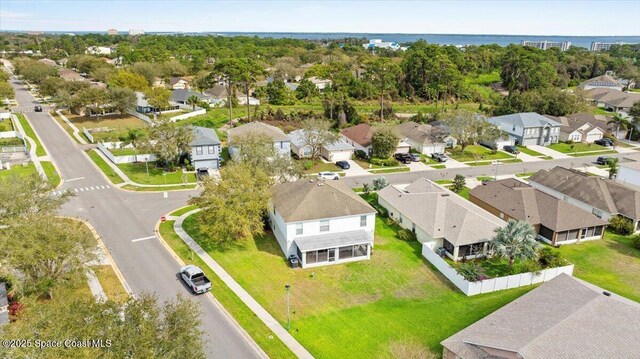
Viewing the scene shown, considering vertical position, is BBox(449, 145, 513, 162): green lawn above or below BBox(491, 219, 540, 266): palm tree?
below

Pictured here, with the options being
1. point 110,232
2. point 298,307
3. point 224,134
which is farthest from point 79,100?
point 298,307

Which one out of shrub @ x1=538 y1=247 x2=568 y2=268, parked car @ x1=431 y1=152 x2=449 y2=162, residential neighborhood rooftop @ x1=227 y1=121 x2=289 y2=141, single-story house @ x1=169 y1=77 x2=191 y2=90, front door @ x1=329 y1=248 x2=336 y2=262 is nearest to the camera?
shrub @ x1=538 y1=247 x2=568 y2=268

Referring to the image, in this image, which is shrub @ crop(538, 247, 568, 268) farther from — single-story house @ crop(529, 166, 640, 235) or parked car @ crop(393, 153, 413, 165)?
parked car @ crop(393, 153, 413, 165)

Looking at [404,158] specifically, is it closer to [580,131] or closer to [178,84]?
[580,131]

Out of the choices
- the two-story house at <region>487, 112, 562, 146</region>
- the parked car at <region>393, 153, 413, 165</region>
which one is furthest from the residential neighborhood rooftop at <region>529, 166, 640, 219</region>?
the two-story house at <region>487, 112, 562, 146</region>

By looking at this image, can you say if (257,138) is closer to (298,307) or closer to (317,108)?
(298,307)

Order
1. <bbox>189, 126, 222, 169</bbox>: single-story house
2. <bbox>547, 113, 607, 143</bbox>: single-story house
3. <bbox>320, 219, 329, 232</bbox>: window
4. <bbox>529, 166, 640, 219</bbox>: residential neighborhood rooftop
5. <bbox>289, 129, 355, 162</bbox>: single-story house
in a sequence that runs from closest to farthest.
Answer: <bbox>320, 219, 329, 232</bbox>: window, <bbox>529, 166, 640, 219</bbox>: residential neighborhood rooftop, <bbox>189, 126, 222, 169</bbox>: single-story house, <bbox>289, 129, 355, 162</bbox>: single-story house, <bbox>547, 113, 607, 143</bbox>: single-story house

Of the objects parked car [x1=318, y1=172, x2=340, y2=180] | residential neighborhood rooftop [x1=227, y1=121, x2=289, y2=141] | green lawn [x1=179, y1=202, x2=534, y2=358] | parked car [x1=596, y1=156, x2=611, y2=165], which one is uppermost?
residential neighborhood rooftop [x1=227, y1=121, x2=289, y2=141]
